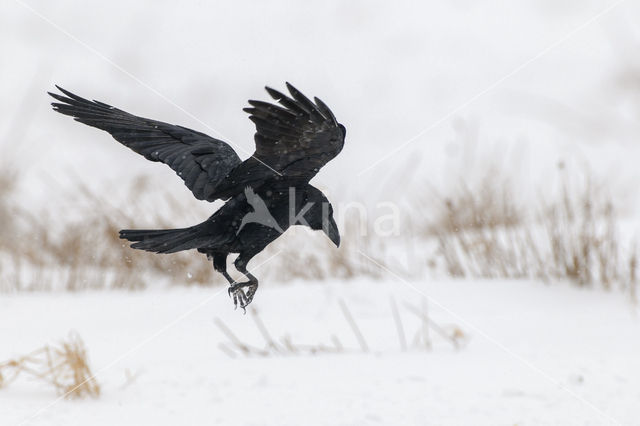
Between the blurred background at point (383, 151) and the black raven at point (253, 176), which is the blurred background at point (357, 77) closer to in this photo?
the blurred background at point (383, 151)

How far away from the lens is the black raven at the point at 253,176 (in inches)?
87.8

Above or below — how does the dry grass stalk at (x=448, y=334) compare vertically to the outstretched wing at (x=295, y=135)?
below

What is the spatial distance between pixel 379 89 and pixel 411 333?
7613 millimetres

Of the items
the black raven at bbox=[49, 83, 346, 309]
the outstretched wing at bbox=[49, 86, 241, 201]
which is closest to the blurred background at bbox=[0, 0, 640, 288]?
the outstretched wing at bbox=[49, 86, 241, 201]

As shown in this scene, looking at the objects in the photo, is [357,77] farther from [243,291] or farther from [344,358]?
[243,291]

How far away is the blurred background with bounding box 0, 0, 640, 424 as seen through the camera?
551 cm

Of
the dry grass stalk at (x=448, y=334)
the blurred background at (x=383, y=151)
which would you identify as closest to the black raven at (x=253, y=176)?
the blurred background at (x=383, y=151)

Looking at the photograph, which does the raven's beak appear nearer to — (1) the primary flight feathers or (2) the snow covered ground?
(1) the primary flight feathers

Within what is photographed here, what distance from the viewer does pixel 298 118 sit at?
2238mm

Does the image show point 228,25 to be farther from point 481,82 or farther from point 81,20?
point 481,82

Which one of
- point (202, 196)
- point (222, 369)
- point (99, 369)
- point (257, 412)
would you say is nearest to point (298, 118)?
point (202, 196)

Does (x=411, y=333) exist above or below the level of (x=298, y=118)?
below

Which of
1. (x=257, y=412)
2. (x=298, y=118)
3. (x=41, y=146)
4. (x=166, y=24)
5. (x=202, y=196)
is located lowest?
(x=257, y=412)

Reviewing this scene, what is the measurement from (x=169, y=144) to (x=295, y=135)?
0.55m
